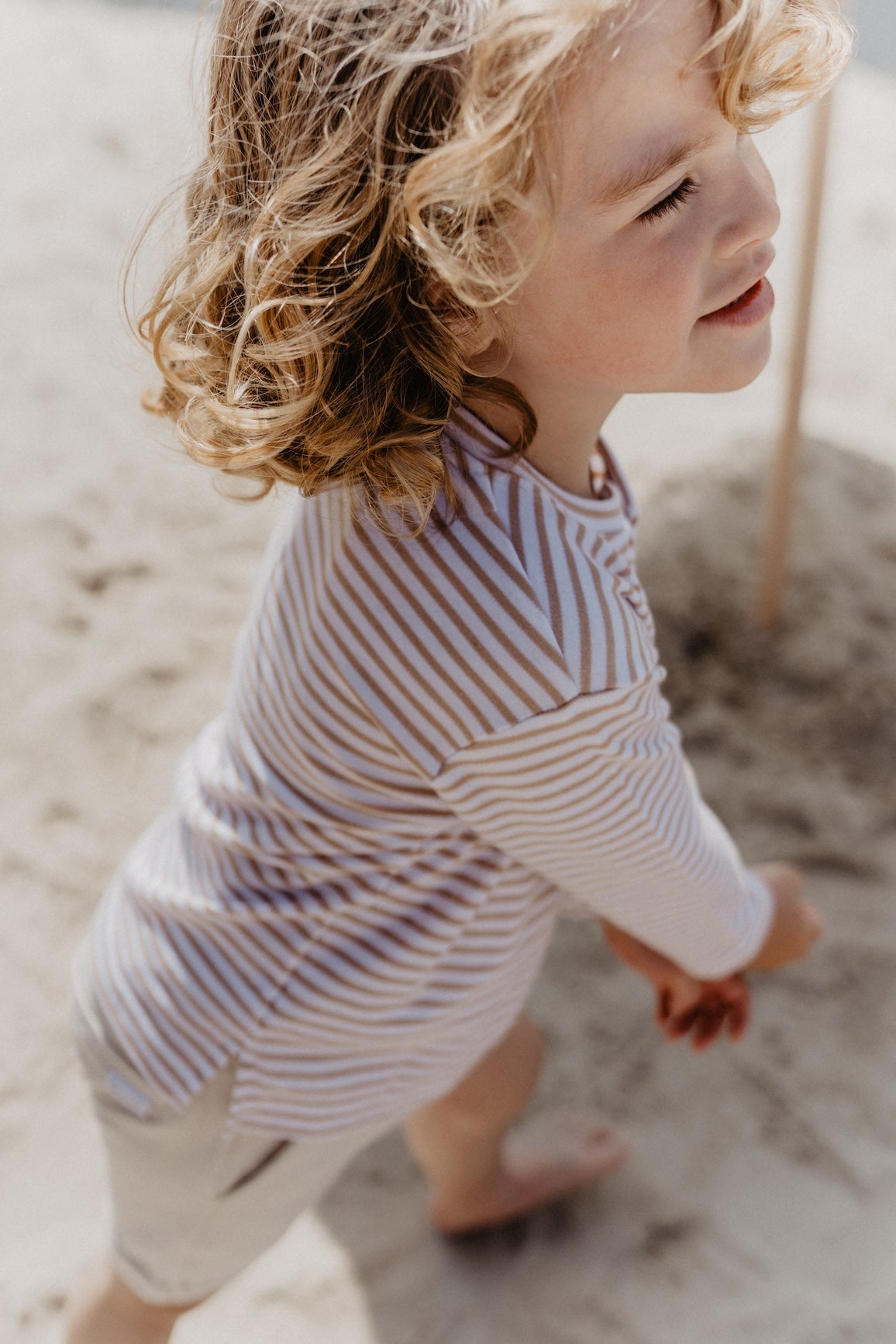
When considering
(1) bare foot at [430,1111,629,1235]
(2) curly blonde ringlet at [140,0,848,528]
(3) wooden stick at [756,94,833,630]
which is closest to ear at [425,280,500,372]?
(2) curly blonde ringlet at [140,0,848,528]

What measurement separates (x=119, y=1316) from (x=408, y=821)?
1.62 ft

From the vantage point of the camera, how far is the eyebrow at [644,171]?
1.98 ft

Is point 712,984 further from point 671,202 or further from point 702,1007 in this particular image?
point 671,202

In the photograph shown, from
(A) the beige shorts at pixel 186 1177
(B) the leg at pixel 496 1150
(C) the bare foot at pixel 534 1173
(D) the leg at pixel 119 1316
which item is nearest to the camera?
(A) the beige shorts at pixel 186 1177

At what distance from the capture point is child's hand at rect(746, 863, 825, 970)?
3.30 feet

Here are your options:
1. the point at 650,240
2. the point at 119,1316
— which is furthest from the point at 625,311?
the point at 119,1316

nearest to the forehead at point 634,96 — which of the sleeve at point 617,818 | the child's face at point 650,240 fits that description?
the child's face at point 650,240

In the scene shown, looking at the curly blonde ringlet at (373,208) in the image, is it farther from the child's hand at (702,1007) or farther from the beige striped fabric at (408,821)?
the child's hand at (702,1007)

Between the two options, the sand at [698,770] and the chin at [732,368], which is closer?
the chin at [732,368]

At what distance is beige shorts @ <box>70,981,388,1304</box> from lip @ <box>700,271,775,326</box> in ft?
1.86

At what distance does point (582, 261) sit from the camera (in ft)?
2.07

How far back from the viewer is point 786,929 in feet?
3.30

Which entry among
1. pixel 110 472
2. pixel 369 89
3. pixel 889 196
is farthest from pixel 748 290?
pixel 889 196

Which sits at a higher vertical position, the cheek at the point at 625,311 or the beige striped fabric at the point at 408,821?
the cheek at the point at 625,311
